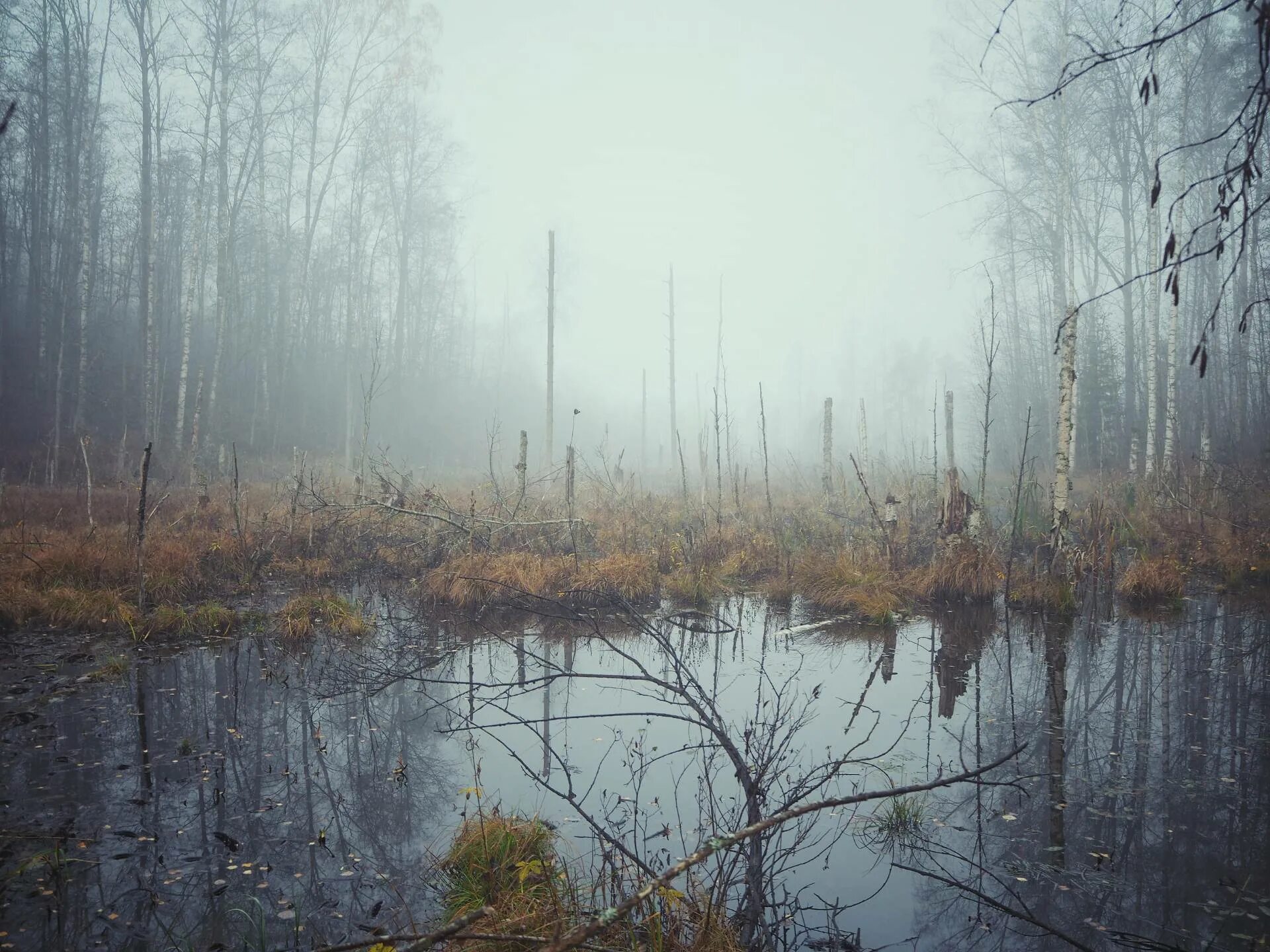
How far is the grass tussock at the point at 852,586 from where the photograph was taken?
28.2 ft

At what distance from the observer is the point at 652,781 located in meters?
4.55

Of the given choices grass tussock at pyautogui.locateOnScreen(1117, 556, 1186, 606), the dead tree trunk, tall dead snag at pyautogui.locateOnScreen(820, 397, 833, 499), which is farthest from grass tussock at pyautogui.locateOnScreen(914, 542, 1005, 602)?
tall dead snag at pyautogui.locateOnScreen(820, 397, 833, 499)

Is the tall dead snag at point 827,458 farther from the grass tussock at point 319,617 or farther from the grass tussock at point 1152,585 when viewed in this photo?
the grass tussock at point 319,617

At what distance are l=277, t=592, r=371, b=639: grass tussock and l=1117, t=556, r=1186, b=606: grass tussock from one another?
961 centimetres

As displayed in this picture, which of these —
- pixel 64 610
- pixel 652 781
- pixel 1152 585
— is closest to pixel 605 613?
pixel 652 781

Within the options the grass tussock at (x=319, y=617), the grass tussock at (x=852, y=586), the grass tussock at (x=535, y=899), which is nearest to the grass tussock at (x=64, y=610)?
the grass tussock at (x=319, y=617)

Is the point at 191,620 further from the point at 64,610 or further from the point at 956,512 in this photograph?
the point at 956,512

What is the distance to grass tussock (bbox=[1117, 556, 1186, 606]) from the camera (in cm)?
881

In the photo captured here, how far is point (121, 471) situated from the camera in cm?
1512

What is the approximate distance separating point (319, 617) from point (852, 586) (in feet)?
22.4

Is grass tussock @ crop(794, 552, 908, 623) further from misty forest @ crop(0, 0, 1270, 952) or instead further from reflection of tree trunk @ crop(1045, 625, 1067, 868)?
reflection of tree trunk @ crop(1045, 625, 1067, 868)

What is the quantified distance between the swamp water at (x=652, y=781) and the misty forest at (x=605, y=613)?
0.04 m

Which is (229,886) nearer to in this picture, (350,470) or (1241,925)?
(1241,925)

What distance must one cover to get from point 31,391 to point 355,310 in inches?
725
